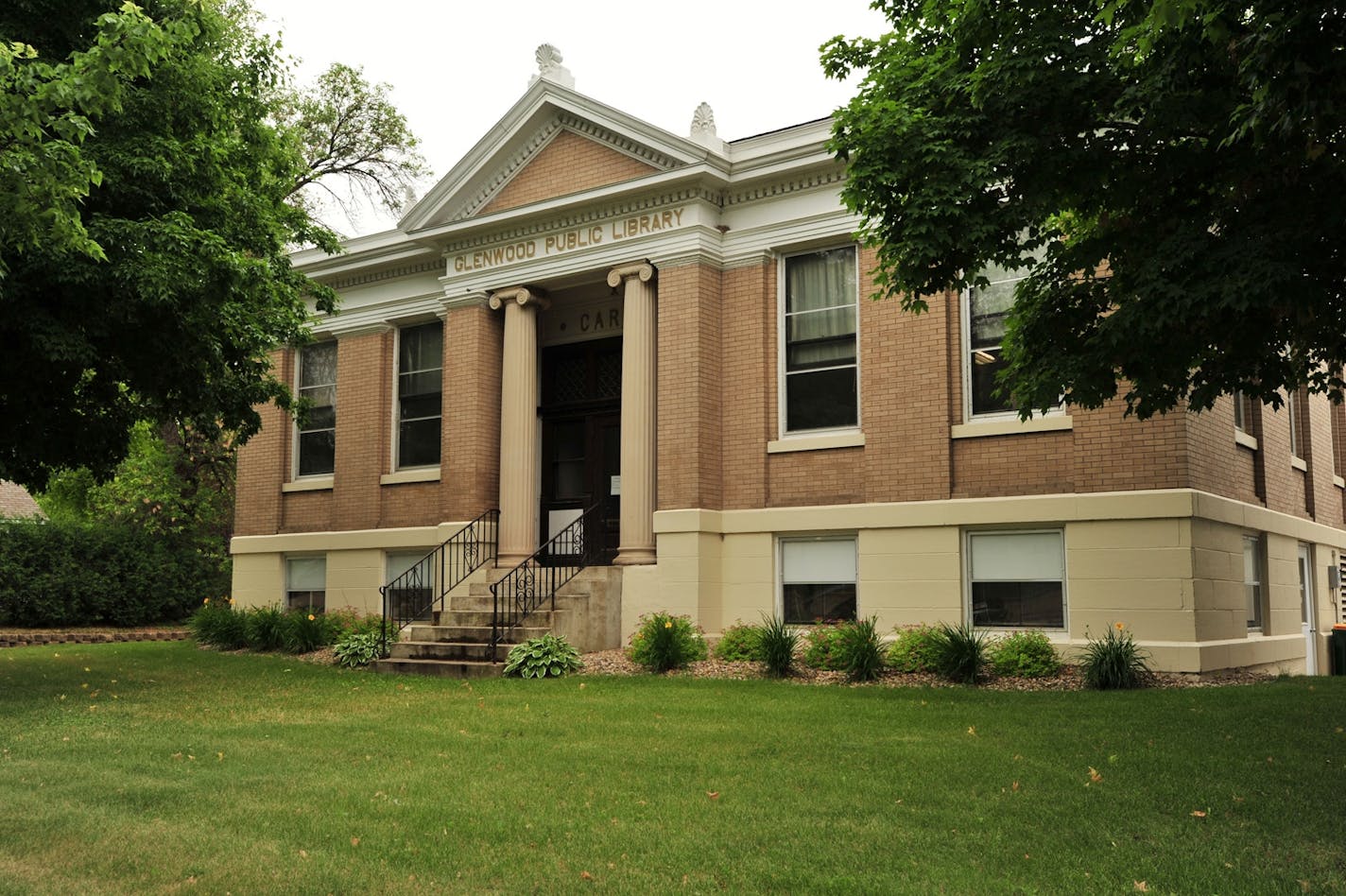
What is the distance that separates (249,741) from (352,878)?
172 inches

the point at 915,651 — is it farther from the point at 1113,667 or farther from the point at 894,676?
the point at 1113,667

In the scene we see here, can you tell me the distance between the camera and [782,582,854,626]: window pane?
644 inches

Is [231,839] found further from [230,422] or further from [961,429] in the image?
[961,429]

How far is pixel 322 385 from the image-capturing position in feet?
74.7

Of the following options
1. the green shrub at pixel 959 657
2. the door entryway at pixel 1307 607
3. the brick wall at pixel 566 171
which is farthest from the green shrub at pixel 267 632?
the door entryway at pixel 1307 607

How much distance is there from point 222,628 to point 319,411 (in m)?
4.65

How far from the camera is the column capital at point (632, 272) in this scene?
17.6m

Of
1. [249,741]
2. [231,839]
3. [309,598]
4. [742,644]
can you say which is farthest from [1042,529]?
[309,598]

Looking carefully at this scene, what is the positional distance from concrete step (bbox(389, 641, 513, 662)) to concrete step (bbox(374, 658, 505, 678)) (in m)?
0.09

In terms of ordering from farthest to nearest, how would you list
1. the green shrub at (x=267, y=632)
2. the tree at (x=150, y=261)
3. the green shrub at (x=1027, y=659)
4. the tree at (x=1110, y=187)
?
the green shrub at (x=267, y=632) → the green shrub at (x=1027, y=659) → the tree at (x=150, y=261) → the tree at (x=1110, y=187)

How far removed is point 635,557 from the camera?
17156mm

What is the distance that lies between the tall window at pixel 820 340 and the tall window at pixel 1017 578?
266cm

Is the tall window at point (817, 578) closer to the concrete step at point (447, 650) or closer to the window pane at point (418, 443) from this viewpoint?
the concrete step at point (447, 650)

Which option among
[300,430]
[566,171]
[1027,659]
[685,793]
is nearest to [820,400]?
[1027,659]
